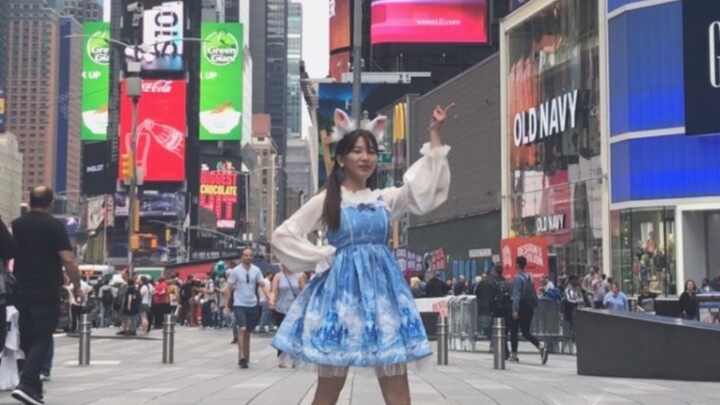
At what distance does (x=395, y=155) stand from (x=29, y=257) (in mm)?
69310

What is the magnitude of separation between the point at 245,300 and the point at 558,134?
1246 inches

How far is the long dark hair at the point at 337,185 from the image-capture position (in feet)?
21.4

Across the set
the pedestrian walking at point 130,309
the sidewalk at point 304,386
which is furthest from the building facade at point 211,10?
the sidewalk at point 304,386

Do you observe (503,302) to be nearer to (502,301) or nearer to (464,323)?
(502,301)

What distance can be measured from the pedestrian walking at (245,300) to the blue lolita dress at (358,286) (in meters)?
10.3

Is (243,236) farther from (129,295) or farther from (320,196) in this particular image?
(320,196)

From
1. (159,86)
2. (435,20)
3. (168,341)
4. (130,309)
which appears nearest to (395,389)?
(168,341)

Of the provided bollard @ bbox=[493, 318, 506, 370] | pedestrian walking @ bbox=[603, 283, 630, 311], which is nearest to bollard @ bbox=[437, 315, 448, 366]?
bollard @ bbox=[493, 318, 506, 370]

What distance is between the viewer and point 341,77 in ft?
354

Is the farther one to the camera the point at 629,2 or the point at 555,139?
the point at 555,139

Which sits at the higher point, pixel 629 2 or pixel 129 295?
pixel 629 2

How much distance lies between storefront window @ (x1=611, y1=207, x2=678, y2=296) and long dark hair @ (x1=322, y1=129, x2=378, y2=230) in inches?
1304

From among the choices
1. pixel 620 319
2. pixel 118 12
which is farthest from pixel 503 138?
pixel 118 12

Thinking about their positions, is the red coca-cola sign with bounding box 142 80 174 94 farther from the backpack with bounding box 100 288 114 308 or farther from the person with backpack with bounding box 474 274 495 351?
the person with backpack with bounding box 474 274 495 351
